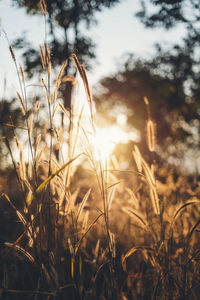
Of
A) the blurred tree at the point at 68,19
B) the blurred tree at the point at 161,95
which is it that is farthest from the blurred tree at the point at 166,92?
the blurred tree at the point at 68,19

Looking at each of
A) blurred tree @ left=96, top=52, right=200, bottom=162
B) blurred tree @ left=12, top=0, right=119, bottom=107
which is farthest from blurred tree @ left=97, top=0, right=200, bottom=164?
blurred tree @ left=12, top=0, right=119, bottom=107

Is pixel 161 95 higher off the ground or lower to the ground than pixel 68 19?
higher

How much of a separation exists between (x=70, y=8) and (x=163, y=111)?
15.1 m

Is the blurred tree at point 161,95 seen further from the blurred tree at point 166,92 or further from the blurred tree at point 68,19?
the blurred tree at point 68,19

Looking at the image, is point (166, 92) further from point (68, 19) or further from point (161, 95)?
point (68, 19)

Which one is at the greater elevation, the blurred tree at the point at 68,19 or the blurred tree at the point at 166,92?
the blurred tree at the point at 166,92

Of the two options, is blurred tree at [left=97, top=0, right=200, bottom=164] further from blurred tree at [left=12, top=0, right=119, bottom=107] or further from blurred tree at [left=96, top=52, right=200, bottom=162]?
blurred tree at [left=12, top=0, right=119, bottom=107]

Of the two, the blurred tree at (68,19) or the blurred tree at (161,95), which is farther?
the blurred tree at (161,95)

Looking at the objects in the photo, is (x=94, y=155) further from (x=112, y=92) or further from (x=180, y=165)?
(x=112, y=92)

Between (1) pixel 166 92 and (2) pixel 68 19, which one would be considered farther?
(1) pixel 166 92

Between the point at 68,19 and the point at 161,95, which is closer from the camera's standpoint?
the point at 68,19

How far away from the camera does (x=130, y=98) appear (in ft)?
55.3

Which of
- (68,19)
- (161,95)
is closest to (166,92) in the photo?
(161,95)

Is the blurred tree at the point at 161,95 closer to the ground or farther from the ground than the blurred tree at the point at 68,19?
farther from the ground
